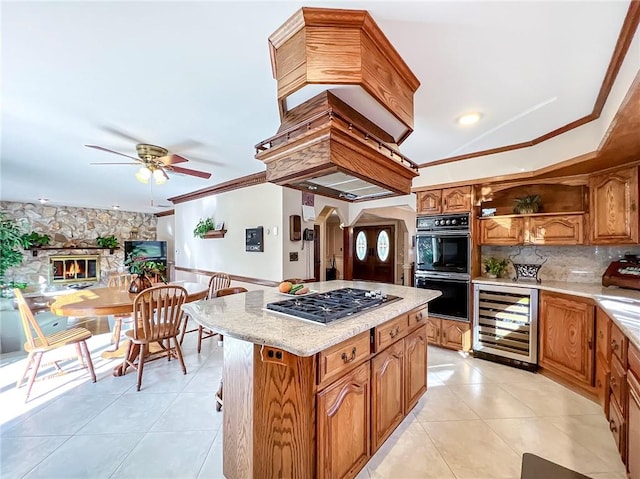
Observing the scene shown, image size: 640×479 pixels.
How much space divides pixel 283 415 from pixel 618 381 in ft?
6.98

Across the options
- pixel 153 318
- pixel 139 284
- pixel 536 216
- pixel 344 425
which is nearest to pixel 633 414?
pixel 344 425

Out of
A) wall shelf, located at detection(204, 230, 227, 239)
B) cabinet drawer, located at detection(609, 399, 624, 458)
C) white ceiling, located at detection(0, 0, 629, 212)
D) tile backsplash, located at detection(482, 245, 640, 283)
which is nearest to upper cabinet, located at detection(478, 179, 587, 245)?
tile backsplash, located at detection(482, 245, 640, 283)

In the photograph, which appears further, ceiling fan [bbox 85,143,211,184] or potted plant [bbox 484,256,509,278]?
potted plant [bbox 484,256,509,278]

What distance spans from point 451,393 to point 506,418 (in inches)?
16.8

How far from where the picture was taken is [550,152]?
2.63m

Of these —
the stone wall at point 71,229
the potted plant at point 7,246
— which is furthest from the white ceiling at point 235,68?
the stone wall at point 71,229

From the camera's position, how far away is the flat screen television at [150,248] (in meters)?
7.21

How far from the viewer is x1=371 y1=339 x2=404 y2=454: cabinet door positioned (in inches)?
60.9

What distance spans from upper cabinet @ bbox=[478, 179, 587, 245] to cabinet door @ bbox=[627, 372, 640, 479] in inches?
68.2

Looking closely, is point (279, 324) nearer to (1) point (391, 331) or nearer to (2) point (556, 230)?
(1) point (391, 331)

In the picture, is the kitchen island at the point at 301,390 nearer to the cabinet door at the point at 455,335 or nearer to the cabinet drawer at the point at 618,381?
the cabinet drawer at the point at 618,381

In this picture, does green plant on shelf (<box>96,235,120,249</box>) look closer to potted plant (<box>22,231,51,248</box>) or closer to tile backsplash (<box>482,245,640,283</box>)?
potted plant (<box>22,231,51,248</box>)

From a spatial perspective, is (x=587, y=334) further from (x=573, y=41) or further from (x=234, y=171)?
(x=234, y=171)

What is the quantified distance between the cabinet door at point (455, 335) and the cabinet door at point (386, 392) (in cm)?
179
